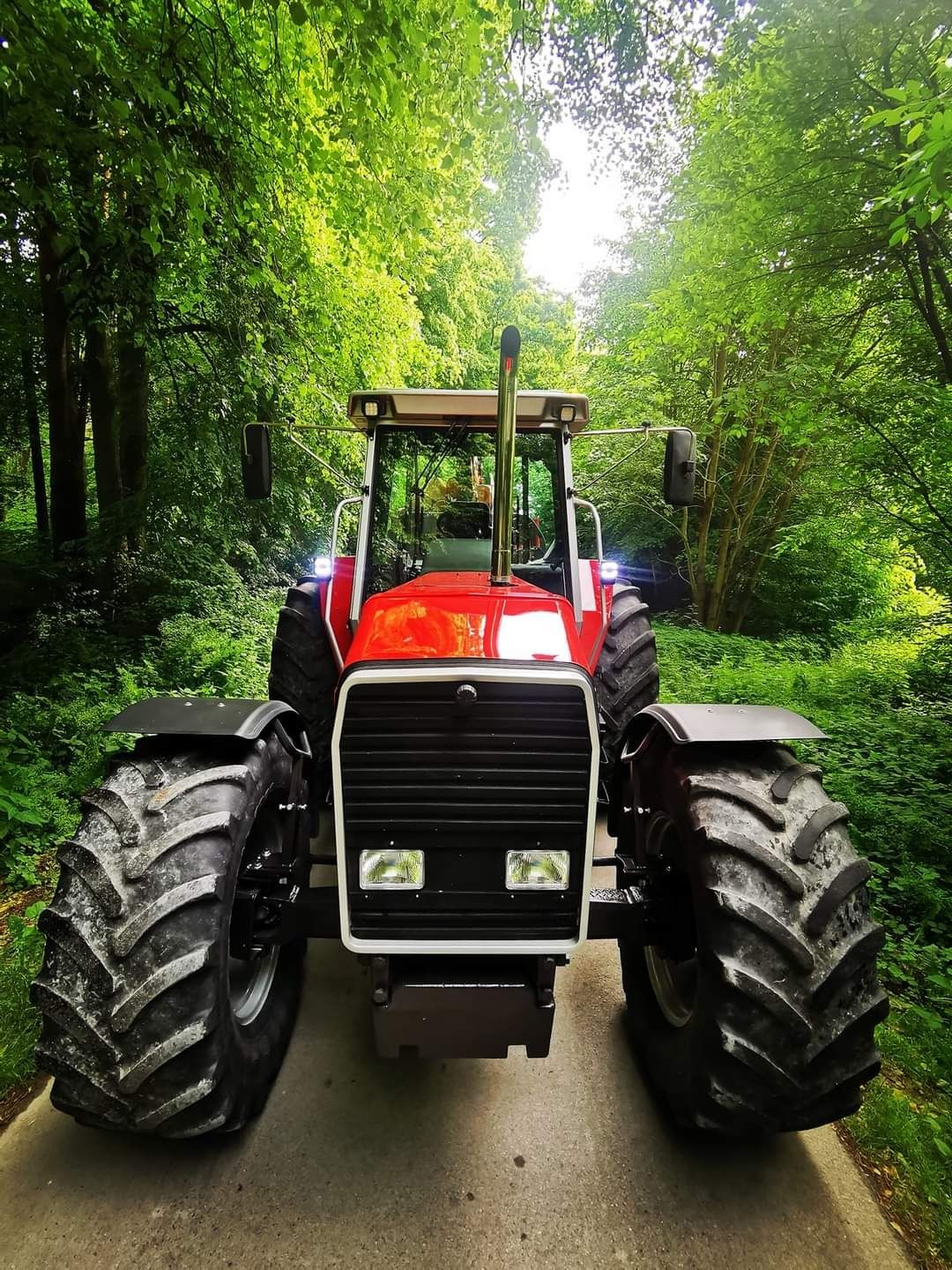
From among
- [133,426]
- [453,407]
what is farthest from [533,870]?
[133,426]

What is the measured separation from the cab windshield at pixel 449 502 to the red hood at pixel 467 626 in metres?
0.71

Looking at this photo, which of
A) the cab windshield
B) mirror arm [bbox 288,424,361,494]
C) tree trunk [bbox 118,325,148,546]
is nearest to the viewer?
mirror arm [bbox 288,424,361,494]

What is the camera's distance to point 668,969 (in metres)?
2.36

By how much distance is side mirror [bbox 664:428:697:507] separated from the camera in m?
3.05

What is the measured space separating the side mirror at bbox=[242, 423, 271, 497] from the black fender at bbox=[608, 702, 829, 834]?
6.90ft

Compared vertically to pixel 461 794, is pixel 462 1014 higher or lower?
lower

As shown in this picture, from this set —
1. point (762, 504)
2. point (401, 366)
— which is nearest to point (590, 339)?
point (762, 504)

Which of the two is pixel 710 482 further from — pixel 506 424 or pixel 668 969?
pixel 506 424

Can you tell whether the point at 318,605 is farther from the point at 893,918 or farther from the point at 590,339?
the point at 590,339

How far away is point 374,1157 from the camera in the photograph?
6.20 ft

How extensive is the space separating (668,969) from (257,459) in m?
2.83

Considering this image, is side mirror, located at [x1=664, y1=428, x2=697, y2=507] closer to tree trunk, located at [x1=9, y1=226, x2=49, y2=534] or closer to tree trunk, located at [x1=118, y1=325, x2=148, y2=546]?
tree trunk, located at [x1=9, y1=226, x2=49, y2=534]

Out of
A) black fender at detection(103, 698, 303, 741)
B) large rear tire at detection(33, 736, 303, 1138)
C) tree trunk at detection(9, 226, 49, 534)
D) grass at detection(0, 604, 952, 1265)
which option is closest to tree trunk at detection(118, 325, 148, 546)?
tree trunk at detection(9, 226, 49, 534)

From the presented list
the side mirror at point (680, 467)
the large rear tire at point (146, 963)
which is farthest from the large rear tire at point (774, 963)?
the side mirror at point (680, 467)
